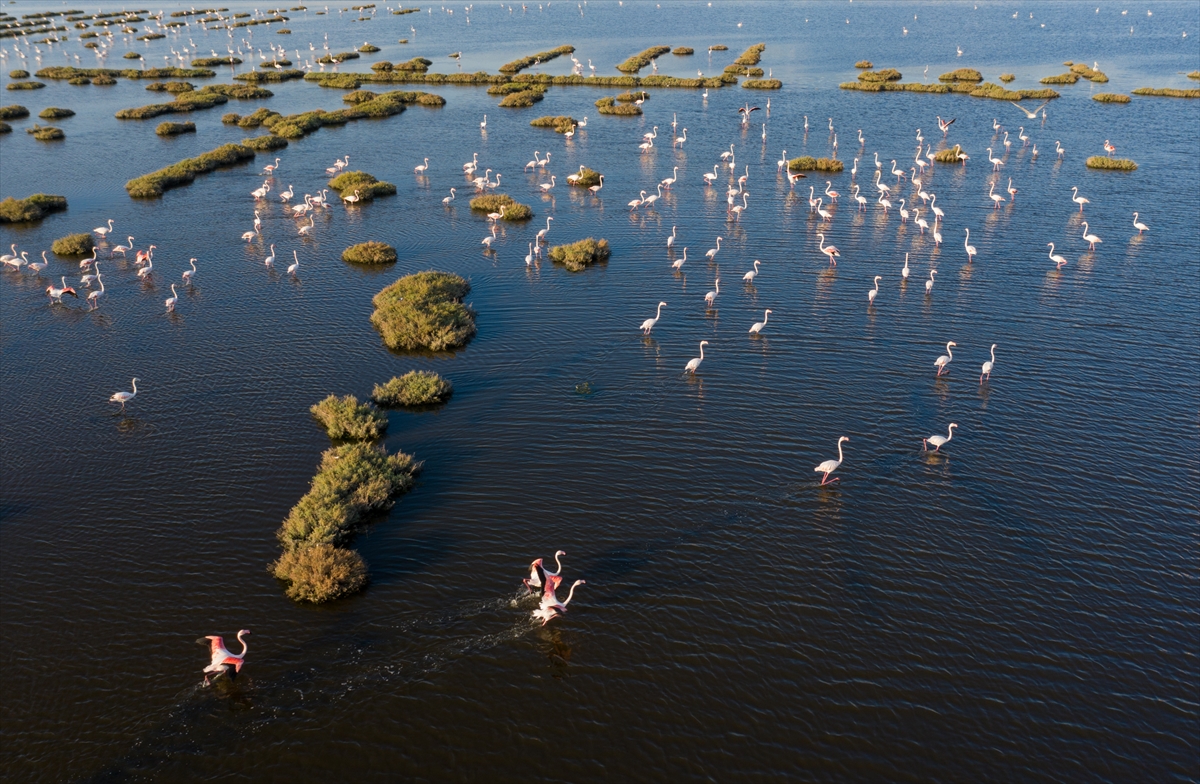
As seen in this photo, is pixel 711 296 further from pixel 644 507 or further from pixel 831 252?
pixel 644 507

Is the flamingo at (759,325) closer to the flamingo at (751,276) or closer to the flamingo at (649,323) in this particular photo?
the flamingo at (751,276)

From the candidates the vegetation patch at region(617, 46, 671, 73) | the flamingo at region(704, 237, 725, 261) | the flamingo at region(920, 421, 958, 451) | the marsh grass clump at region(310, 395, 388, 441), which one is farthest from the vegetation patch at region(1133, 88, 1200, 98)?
the marsh grass clump at region(310, 395, 388, 441)

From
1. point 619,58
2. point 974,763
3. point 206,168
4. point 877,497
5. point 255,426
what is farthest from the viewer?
point 619,58

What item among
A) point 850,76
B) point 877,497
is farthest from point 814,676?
point 850,76

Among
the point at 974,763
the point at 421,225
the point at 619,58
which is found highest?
the point at 619,58

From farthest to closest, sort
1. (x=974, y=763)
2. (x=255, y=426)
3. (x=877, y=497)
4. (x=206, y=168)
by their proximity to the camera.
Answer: (x=206, y=168) < (x=255, y=426) < (x=877, y=497) < (x=974, y=763)

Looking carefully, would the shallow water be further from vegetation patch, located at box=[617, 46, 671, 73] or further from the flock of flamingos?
vegetation patch, located at box=[617, 46, 671, 73]

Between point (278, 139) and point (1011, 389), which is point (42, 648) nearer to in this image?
point (1011, 389)

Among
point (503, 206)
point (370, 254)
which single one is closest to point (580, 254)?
point (503, 206)
